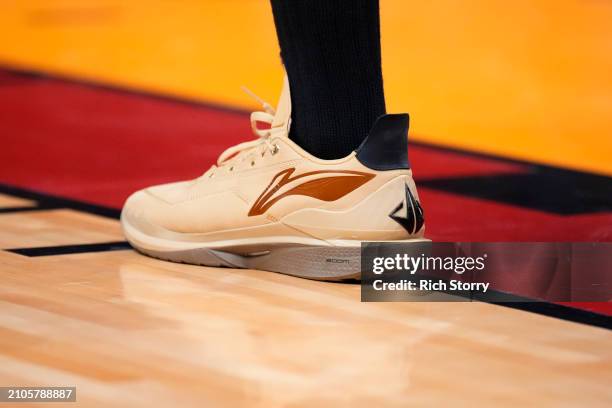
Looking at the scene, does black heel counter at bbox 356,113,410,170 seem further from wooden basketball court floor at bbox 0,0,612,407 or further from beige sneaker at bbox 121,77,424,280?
wooden basketball court floor at bbox 0,0,612,407

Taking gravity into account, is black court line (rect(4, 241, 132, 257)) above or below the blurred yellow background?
below

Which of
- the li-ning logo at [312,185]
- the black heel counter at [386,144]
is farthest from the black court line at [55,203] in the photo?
the black heel counter at [386,144]

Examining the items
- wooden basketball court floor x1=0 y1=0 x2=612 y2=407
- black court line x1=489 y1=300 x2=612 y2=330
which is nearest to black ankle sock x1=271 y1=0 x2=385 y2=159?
wooden basketball court floor x1=0 y1=0 x2=612 y2=407

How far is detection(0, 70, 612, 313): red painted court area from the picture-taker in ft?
6.28

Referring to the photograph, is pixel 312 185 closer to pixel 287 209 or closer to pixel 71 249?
pixel 287 209

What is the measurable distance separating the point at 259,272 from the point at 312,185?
14cm

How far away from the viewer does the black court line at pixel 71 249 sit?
166 cm

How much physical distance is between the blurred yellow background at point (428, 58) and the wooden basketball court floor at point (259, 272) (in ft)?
0.04

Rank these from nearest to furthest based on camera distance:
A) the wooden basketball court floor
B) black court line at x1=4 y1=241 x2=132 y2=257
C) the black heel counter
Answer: the wooden basketball court floor, the black heel counter, black court line at x1=4 y1=241 x2=132 y2=257

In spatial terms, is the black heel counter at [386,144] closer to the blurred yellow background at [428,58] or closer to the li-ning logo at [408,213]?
the li-ning logo at [408,213]

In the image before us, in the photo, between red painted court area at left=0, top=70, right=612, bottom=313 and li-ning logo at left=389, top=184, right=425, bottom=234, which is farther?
red painted court area at left=0, top=70, right=612, bottom=313

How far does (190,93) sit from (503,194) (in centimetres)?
141

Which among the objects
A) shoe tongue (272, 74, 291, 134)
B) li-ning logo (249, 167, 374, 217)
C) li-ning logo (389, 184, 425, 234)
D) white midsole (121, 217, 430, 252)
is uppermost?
shoe tongue (272, 74, 291, 134)

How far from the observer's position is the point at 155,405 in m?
1.07
